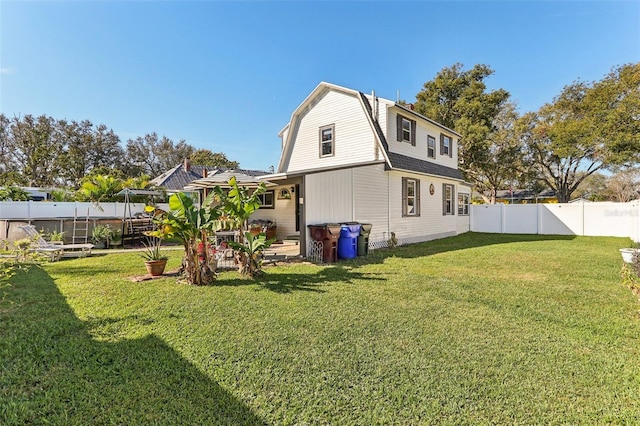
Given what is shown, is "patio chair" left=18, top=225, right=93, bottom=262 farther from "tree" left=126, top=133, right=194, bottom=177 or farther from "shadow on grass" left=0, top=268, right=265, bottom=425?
"tree" left=126, top=133, right=194, bottom=177

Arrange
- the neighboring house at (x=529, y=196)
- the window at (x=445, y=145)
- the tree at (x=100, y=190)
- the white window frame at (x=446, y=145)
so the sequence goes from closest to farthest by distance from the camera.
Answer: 1. the tree at (x=100, y=190)
2. the window at (x=445, y=145)
3. the white window frame at (x=446, y=145)
4. the neighboring house at (x=529, y=196)

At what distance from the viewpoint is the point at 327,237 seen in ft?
29.3

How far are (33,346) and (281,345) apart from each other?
9.62ft

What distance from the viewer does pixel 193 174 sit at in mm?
29766

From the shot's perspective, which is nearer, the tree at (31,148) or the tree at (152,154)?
the tree at (31,148)

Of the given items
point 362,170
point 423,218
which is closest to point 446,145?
point 423,218

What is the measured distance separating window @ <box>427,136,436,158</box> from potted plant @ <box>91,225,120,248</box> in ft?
49.1

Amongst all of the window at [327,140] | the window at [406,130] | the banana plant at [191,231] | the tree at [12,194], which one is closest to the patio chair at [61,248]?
the banana plant at [191,231]

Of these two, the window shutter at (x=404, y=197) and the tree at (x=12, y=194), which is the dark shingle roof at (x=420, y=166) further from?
the tree at (x=12, y=194)

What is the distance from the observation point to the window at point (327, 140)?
13.5 m

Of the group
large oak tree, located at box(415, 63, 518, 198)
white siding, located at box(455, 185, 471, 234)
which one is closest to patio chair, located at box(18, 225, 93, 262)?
white siding, located at box(455, 185, 471, 234)

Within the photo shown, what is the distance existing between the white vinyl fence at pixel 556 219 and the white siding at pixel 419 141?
467 cm

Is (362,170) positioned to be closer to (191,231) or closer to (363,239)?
(363,239)

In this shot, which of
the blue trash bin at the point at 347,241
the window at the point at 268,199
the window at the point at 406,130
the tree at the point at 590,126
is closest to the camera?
the blue trash bin at the point at 347,241
